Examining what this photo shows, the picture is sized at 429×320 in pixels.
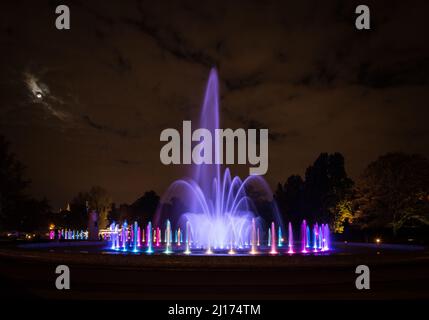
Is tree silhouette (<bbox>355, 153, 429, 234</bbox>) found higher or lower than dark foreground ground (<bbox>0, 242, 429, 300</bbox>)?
higher

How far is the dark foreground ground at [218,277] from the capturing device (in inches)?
559

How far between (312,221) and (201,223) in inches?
1478

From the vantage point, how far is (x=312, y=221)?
7062cm

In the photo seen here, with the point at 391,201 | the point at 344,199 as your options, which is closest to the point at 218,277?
the point at 391,201

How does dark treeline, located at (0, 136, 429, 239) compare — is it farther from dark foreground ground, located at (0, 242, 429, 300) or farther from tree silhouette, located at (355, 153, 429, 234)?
dark foreground ground, located at (0, 242, 429, 300)

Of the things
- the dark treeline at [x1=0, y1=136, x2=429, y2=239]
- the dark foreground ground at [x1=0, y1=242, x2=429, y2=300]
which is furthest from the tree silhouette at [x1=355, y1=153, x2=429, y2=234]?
the dark foreground ground at [x1=0, y1=242, x2=429, y2=300]

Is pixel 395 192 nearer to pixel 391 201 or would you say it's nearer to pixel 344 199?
pixel 391 201

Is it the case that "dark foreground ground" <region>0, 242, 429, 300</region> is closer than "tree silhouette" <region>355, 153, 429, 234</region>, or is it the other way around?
"dark foreground ground" <region>0, 242, 429, 300</region>

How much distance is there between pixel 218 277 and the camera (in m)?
16.0

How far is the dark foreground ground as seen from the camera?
14.2m

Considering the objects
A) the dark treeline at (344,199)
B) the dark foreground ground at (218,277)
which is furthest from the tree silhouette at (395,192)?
the dark foreground ground at (218,277)
